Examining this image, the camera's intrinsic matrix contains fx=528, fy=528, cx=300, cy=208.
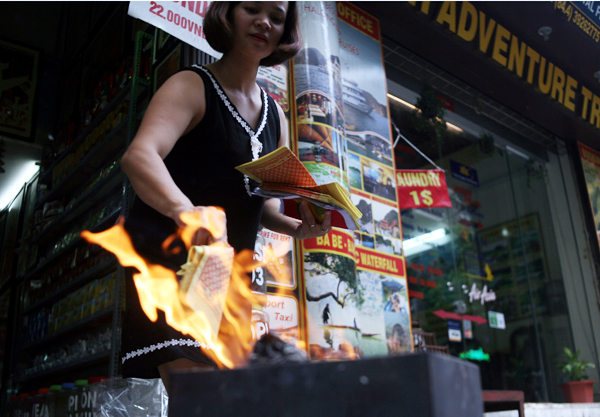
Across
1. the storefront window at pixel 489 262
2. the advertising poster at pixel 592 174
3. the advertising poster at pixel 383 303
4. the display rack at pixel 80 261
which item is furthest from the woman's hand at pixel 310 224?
the advertising poster at pixel 592 174

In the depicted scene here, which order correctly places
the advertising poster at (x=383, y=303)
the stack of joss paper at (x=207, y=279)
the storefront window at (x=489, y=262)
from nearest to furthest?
the stack of joss paper at (x=207, y=279) → the advertising poster at (x=383, y=303) → the storefront window at (x=489, y=262)

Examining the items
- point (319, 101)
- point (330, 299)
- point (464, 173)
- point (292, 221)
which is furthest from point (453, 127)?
point (292, 221)

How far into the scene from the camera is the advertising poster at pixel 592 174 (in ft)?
25.1

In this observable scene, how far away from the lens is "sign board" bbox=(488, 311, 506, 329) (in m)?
6.34

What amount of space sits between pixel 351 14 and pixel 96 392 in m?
3.91

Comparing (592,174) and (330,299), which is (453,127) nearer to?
(592,174)

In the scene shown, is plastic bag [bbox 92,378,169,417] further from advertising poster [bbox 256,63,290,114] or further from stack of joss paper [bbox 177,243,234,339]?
advertising poster [bbox 256,63,290,114]

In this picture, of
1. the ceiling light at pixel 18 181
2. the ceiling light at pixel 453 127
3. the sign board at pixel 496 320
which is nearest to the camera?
the sign board at pixel 496 320

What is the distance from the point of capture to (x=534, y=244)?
287 inches

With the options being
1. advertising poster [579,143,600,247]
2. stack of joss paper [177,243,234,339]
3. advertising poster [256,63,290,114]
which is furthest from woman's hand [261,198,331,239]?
advertising poster [579,143,600,247]

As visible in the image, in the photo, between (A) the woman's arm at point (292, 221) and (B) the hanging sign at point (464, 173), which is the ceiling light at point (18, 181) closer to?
(B) the hanging sign at point (464, 173)

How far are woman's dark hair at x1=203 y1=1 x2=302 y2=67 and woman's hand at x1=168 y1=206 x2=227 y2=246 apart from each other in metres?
0.62

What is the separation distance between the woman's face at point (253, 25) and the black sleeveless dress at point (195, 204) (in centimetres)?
14

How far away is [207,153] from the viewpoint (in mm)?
1336
